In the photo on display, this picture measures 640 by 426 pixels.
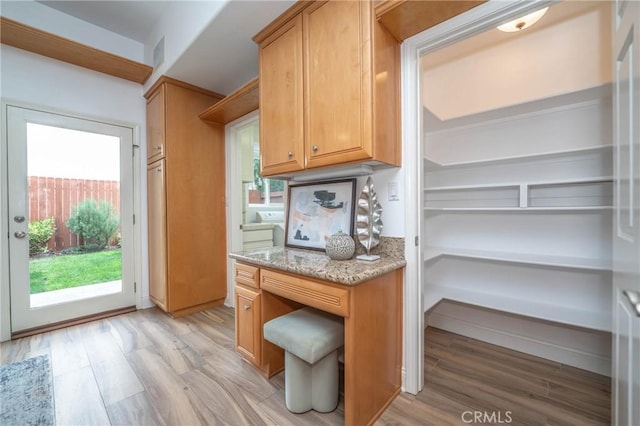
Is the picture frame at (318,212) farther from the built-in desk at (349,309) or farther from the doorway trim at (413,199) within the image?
the doorway trim at (413,199)

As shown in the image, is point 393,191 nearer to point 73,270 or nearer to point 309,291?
point 309,291

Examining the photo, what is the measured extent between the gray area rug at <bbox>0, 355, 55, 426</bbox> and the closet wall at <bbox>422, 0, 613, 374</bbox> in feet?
8.24

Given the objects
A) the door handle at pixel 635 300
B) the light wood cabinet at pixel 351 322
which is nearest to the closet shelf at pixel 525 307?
the light wood cabinet at pixel 351 322

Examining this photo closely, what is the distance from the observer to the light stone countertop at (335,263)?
1.33 meters

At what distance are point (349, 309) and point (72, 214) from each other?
10.4 ft

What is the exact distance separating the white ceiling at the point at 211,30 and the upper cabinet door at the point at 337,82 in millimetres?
381

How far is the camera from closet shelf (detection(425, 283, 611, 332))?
5.53 ft

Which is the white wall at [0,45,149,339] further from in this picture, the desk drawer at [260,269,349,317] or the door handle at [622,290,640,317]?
the door handle at [622,290,640,317]

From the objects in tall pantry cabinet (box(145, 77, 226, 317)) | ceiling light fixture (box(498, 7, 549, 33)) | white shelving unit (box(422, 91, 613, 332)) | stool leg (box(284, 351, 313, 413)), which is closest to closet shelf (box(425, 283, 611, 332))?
white shelving unit (box(422, 91, 613, 332))

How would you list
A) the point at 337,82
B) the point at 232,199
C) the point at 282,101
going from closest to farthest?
the point at 337,82 < the point at 282,101 < the point at 232,199

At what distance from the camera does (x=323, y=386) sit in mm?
1510

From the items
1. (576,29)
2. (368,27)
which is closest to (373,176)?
(368,27)

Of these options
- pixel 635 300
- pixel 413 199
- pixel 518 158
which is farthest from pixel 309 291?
pixel 518 158

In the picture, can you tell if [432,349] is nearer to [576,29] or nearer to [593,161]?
[593,161]
